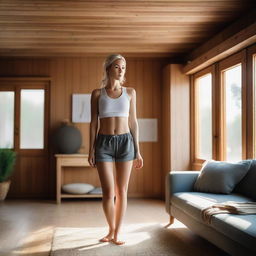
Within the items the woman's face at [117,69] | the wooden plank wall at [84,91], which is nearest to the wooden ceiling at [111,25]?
the wooden plank wall at [84,91]

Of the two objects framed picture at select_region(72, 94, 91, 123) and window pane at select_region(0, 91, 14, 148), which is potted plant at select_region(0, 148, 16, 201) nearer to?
window pane at select_region(0, 91, 14, 148)

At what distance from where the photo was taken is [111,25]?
Answer: 445cm

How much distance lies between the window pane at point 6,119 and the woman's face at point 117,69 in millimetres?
3430

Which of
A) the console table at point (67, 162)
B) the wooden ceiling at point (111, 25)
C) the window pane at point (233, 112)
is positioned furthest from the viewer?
the console table at point (67, 162)

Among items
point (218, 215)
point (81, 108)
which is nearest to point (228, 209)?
point (218, 215)

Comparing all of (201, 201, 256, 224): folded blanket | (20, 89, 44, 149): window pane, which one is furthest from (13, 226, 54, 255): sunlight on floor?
(20, 89, 44, 149): window pane

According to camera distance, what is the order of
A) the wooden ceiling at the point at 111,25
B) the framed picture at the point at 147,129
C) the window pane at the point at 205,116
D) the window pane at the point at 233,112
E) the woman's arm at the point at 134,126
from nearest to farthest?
the woman's arm at the point at 134,126, the wooden ceiling at the point at 111,25, the window pane at the point at 233,112, the window pane at the point at 205,116, the framed picture at the point at 147,129

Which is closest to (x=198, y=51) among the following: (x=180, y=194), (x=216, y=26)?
(x=216, y=26)

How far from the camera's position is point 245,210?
2809mm

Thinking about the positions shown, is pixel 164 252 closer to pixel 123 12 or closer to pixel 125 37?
pixel 123 12

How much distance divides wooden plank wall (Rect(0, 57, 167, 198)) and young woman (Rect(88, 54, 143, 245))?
295 centimetres

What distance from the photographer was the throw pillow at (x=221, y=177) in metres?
3.56

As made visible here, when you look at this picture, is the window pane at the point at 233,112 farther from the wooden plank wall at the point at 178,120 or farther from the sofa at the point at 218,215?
the wooden plank wall at the point at 178,120

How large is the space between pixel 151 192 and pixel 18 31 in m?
3.19
